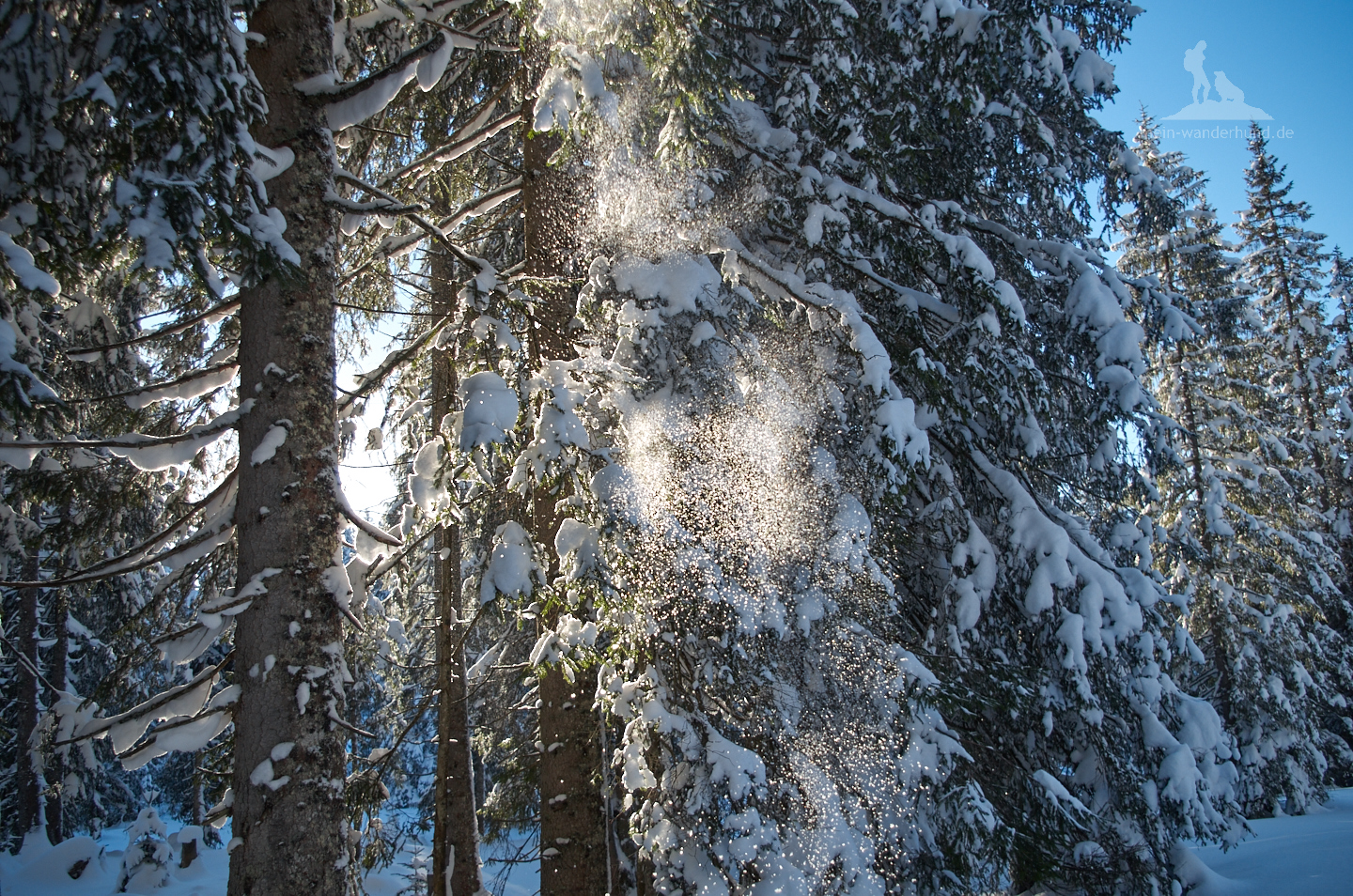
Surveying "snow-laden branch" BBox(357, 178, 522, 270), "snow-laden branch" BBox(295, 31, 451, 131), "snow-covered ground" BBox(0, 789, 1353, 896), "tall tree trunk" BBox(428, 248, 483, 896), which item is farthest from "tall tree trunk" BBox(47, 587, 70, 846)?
"snow-laden branch" BBox(295, 31, 451, 131)

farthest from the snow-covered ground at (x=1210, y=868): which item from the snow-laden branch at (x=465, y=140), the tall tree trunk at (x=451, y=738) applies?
the snow-laden branch at (x=465, y=140)

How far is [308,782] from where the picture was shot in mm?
3004

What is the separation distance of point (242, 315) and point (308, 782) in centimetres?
229

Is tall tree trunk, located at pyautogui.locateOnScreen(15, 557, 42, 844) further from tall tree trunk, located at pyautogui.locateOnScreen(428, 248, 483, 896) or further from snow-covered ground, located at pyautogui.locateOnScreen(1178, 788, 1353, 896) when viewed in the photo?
snow-covered ground, located at pyautogui.locateOnScreen(1178, 788, 1353, 896)

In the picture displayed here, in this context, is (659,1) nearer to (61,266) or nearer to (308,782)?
(61,266)

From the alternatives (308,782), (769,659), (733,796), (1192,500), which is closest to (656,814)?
(733,796)

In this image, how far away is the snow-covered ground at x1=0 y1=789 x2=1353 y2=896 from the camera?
6285 mm

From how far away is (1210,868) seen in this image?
8000 millimetres

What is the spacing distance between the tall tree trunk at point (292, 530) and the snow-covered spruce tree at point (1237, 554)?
1512 cm

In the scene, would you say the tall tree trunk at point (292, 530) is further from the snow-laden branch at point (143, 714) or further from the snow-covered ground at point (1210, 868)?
the snow-covered ground at point (1210, 868)

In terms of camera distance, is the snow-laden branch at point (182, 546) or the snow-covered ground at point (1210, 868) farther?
the snow-covered ground at point (1210, 868)

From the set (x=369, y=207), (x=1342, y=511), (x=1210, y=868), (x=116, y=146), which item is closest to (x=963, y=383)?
(x=369, y=207)

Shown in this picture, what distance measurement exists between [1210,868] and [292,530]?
1047 cm

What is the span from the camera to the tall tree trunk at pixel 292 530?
9.59 ft
